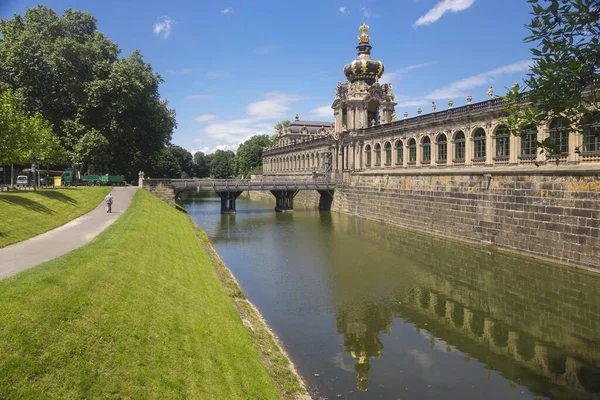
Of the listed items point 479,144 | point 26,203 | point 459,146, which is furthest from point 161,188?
point 479,144

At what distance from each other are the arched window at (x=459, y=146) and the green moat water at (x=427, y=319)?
31.6 ft

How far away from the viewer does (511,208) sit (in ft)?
90.2

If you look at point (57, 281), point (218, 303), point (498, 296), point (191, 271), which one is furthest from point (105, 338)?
point (498, 296)

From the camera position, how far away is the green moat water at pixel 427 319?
11820 millimetres

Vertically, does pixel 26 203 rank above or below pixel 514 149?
below

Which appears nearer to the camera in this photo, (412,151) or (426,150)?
(426,150)

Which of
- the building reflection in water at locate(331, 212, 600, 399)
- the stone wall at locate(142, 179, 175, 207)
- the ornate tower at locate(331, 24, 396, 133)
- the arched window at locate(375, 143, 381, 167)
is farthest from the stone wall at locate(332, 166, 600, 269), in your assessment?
the stone wall at locate(142, 179, 175, 207)

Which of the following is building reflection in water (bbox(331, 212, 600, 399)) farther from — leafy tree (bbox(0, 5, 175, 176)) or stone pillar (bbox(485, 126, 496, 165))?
leafy tree (bbox(0, 5, 175, 176))

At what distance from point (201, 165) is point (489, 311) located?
5864 inches

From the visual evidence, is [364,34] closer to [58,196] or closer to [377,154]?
[377,154]

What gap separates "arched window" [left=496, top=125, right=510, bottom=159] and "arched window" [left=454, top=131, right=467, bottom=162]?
153 inches

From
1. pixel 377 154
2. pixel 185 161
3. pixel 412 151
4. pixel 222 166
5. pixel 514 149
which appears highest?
pixel 185 161

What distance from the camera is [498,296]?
19.1 metres

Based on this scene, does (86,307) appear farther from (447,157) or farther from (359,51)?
(359,51)
